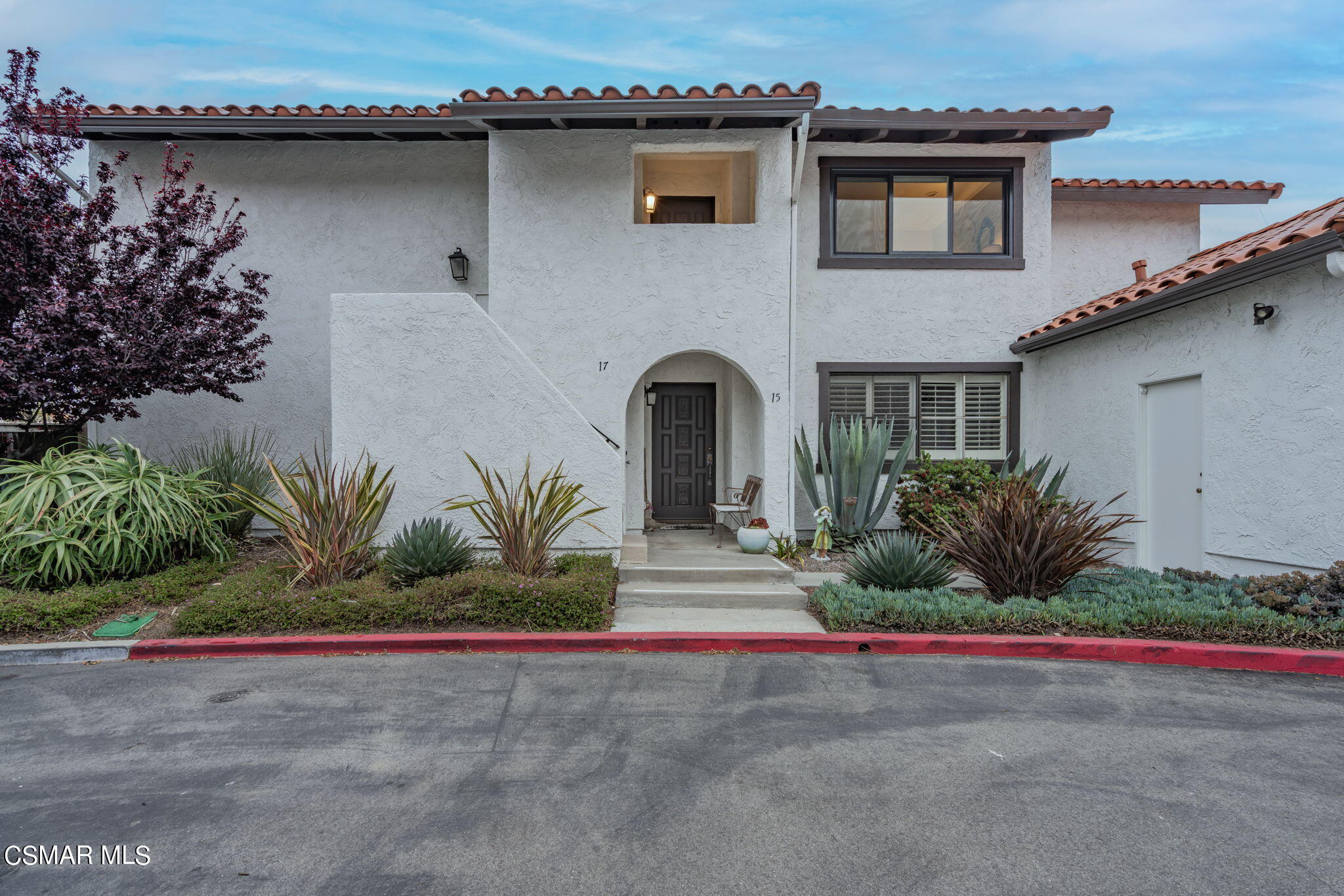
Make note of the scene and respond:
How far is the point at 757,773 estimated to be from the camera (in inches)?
141

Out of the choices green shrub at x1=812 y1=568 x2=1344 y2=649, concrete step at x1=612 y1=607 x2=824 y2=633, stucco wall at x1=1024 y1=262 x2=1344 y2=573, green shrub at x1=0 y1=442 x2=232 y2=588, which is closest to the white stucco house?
stucco wall at x1=1024 y1=262 x2=1344 y2=573

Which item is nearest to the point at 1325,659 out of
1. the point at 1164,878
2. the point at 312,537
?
the point at 1164,878

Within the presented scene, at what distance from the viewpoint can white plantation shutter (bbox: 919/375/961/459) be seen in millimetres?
10266

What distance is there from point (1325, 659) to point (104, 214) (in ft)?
39.8

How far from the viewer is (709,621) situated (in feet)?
20.8

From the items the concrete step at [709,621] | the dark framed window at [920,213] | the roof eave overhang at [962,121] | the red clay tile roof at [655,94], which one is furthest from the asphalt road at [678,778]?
the roof eave overhang at [962,121]

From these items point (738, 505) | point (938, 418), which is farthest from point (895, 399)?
point (738, 505)

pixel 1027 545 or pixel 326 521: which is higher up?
pixel 326 521

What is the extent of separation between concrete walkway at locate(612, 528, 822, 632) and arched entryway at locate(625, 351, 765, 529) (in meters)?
2.31

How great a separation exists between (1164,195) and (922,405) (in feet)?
16.8

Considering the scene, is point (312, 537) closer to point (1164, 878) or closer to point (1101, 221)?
point (1164, 878)

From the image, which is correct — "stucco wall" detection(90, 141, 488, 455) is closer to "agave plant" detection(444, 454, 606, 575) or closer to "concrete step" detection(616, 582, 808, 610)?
"agave plant" detection(444, 454, 606, 575)

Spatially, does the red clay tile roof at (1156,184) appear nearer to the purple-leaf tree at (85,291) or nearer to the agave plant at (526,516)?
the agave plant at (526,516)

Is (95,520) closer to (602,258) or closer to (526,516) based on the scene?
(526,516)
